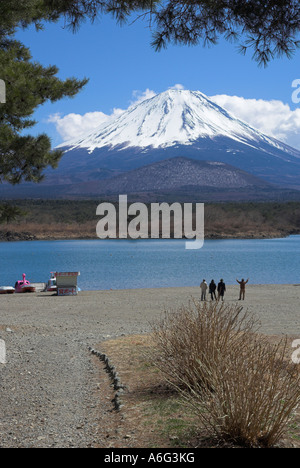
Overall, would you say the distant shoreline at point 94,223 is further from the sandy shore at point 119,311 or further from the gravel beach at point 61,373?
the gravel beach at point 61,373

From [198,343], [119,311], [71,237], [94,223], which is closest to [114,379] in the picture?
[198,343]

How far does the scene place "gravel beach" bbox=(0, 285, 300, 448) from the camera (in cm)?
427

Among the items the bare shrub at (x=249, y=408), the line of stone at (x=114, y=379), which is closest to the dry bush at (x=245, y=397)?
the bare shrub at (x=249, y=408)

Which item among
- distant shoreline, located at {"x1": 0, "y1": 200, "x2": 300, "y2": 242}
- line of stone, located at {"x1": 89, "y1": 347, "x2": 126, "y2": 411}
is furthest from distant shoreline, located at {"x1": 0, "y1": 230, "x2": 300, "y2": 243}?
line of stone, located at {"x1": 89, "y1": 347, "x2": 126, "y2": 411}

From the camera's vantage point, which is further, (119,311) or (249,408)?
(119,311)

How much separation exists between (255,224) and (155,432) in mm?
92902

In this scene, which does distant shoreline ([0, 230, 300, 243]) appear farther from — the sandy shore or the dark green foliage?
the dark green foliage

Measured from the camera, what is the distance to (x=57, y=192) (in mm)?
186125

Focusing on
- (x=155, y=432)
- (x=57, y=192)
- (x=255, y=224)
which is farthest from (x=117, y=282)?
(x=57, y=192)

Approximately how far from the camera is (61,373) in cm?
630

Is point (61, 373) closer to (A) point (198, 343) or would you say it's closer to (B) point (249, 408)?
(A) point (198, 343)

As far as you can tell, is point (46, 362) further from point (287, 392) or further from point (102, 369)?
point (287, 392)

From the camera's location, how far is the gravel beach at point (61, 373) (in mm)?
4273
